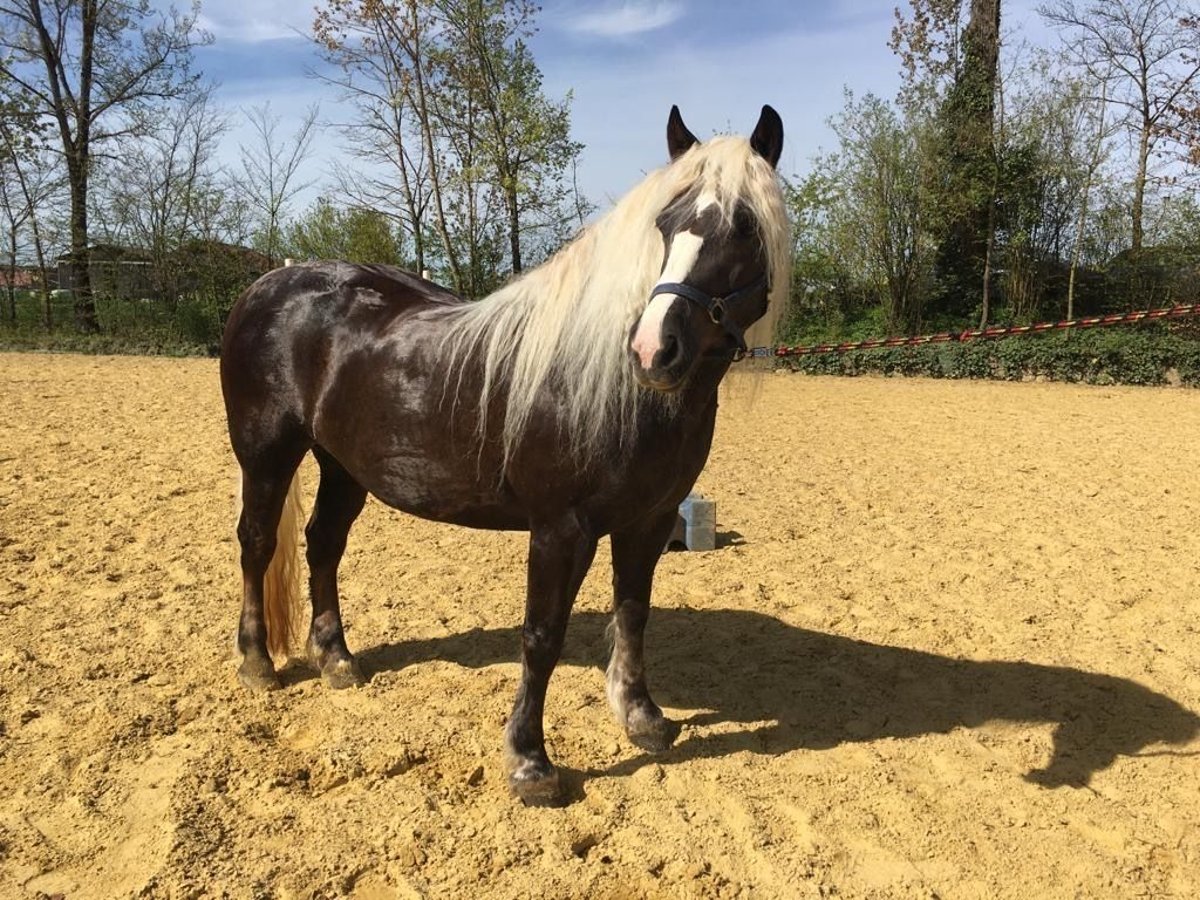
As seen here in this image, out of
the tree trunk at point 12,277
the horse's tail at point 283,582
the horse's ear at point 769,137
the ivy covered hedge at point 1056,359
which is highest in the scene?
Answer: the tree trunk at point 12,277

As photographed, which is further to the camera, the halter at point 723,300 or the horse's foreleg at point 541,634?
the horse's foreleg at point 541,634

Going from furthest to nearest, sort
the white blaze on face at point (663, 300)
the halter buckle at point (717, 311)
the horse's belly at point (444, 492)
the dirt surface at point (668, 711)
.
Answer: the horse's belly at point (444, 492)
the dirt surface at point (668, 711)
the halter buckle at point (717, 311)
the white blaze on face at point (663, 300)

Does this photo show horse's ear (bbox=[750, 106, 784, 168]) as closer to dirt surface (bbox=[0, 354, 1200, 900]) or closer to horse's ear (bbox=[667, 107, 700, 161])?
horse's ear (bbox=[667, 107, 700, 161])

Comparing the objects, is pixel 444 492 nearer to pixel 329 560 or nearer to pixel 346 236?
pixel 329 560

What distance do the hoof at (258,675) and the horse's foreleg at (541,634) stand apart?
120 cm

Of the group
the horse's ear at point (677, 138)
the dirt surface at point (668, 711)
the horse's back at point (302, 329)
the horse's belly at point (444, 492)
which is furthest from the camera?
the horse's back at point (302, 329)

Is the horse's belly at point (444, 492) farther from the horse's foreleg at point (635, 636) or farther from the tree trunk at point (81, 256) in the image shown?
the tree trunk at point (81, 256)

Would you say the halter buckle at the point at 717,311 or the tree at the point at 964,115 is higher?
the tree at the point at 964,115

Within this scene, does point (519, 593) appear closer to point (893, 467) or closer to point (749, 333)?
point (749, 333)

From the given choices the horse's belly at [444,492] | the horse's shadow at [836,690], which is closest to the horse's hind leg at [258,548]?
the horse's shadow at [836,690]

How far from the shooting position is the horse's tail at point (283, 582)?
11.3 ft

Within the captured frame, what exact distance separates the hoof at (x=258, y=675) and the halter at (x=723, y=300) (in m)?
2.25

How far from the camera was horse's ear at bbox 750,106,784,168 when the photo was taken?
2.30 meters

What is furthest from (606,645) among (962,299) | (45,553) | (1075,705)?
(962,299)
